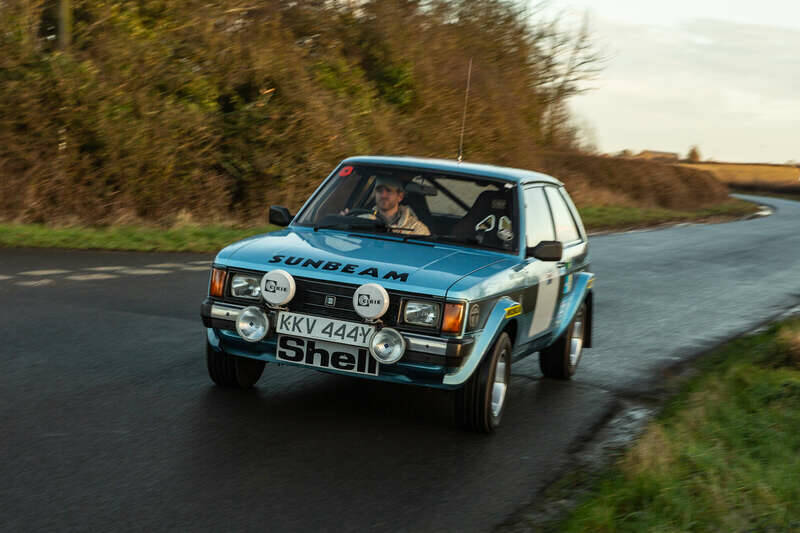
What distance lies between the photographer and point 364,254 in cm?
638

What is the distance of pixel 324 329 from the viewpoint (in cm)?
598

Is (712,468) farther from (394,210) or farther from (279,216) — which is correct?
(279,216)

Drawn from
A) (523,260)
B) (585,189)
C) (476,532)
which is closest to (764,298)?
(523,260)

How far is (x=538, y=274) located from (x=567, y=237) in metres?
1.29

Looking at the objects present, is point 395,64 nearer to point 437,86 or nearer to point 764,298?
point 437,86

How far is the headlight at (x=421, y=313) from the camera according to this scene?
5.93 m

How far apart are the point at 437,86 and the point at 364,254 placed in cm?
2523

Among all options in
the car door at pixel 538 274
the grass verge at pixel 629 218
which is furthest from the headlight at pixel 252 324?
the grass verge at pixel 629 218

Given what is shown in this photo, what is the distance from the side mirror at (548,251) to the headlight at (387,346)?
4.97 ft

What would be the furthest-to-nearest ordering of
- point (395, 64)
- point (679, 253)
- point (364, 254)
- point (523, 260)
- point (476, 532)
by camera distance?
point (395, 64) → point (679, 253) → point (523, 260) → point (364, 254) → point (476, 532)

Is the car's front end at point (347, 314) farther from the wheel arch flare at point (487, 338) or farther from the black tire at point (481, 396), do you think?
the black tire at point (481, 396)

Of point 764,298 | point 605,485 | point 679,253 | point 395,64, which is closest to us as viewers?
point 605,485

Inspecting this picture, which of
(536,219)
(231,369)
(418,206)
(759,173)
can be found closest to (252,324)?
(231,369)

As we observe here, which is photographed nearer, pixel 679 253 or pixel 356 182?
pixel 356 182
